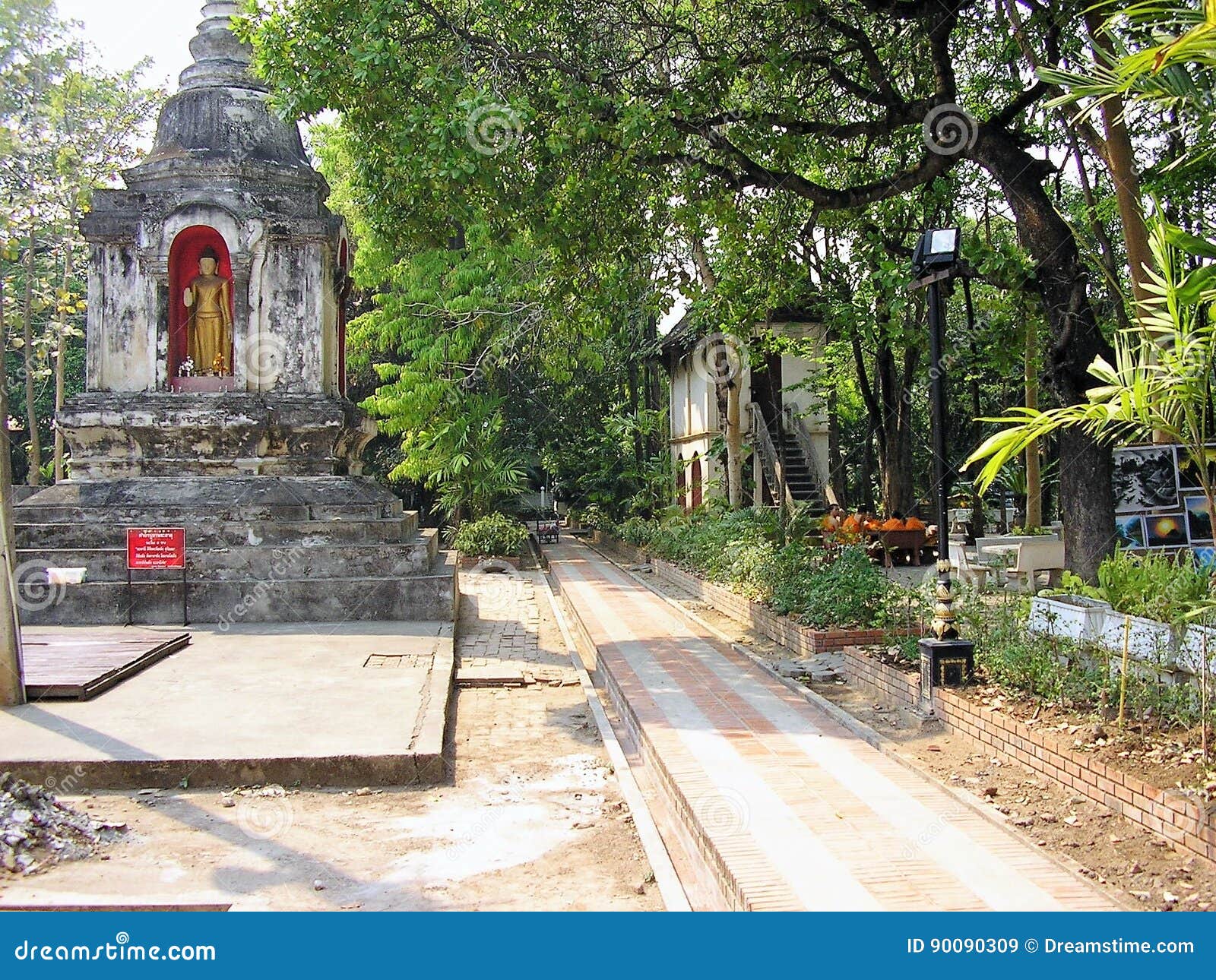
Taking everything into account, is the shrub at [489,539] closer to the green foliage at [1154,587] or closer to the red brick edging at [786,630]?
the red brick edging at [786,630]

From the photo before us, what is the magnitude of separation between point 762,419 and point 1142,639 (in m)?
15.4

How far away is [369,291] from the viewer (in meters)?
28.0

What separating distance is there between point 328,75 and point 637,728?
21.1 ft

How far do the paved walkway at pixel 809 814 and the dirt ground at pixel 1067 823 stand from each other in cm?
17

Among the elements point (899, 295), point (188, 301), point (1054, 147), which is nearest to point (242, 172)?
point (188, 301)

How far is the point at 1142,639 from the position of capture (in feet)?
18.7

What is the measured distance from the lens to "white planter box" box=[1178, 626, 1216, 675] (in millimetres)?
5012

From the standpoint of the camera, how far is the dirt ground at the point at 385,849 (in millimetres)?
4324
